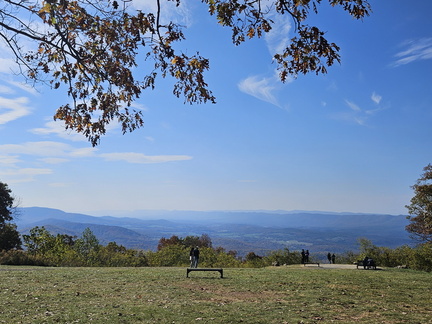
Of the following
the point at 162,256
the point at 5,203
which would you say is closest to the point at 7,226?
the point at 5,203

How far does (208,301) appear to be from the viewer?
12758mm

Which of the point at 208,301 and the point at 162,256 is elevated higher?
the point at 208,301

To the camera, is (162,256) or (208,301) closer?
(208,301)

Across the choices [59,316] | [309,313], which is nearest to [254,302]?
[309,313]

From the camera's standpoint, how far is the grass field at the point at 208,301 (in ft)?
33.3

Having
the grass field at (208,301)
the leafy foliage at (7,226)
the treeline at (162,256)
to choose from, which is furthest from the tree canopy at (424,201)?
the leafy foliage at (7,226)

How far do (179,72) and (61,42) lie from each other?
99.6 inches

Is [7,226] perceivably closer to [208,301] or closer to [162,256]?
[162,256]

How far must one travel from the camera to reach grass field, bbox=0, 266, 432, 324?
10.1m

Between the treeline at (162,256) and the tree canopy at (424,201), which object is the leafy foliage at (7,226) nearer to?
the treeline at (162,256)

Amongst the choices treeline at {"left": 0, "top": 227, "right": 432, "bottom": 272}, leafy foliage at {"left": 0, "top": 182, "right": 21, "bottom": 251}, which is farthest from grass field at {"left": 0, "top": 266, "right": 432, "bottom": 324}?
leafy foliage at {"left": 0, "top": 182, "right": 21, "bottom": 251}

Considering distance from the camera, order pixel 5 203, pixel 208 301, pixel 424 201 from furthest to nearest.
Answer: pixel 5 203, pixel 424 201, pixel 208 301

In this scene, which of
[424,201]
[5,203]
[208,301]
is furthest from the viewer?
[5,203]

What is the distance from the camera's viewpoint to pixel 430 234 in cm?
4247
